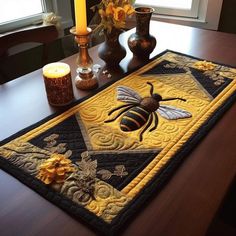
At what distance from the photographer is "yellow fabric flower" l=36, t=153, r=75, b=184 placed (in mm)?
678

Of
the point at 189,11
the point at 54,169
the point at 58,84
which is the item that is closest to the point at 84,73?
the point at 58,84

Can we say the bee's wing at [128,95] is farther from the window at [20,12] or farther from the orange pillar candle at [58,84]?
the window at [20,12]

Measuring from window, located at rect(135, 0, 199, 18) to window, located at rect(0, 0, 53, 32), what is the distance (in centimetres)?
75

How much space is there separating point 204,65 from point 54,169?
0.74 metres

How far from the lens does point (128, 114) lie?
0.87 m

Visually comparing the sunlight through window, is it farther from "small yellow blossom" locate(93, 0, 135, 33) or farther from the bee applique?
the bee applique

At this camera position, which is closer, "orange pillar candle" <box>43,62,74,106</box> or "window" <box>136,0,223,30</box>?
"orange pillar candle" <box>43,62,74,106</box>

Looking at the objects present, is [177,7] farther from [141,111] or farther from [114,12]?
[141,111]

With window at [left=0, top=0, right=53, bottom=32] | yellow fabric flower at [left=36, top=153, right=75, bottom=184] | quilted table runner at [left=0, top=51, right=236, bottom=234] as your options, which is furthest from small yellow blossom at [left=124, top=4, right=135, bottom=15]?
window at [left=0, top=0, right=53, bottom=32]

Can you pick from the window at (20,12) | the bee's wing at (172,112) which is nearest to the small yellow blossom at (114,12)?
the bee's wing at (172,112)

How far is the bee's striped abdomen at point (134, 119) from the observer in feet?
2.75

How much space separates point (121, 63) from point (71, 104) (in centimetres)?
36

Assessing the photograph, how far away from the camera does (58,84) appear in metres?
0.91

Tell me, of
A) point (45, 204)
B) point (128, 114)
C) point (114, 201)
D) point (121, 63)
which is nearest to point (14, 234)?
point (45, 204)
